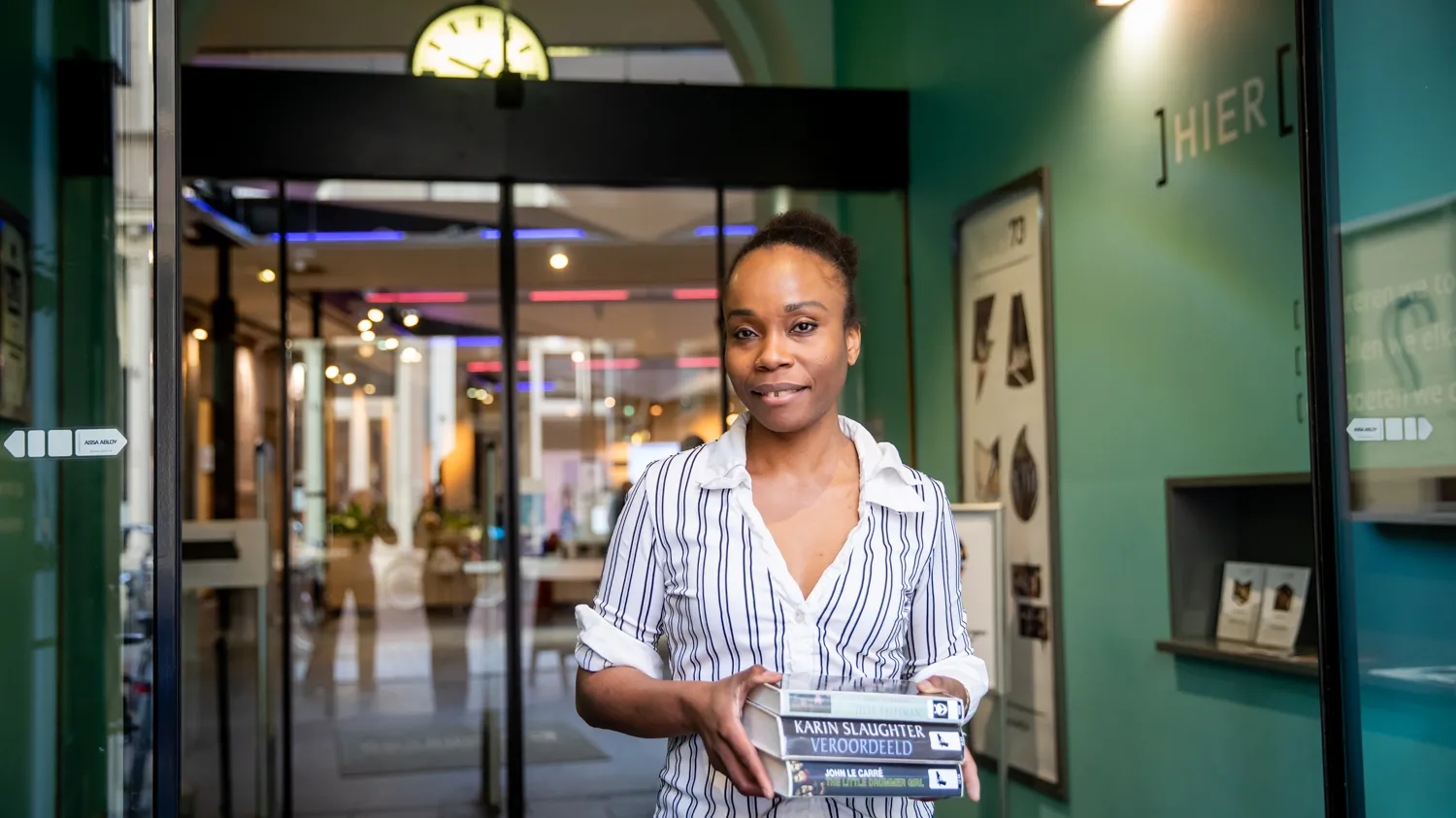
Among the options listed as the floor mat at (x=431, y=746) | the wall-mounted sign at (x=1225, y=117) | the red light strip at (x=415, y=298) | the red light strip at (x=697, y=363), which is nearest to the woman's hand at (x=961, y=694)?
the wall-mounted sign at (x=1225, y=117)

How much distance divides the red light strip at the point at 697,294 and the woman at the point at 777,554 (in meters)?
5.58

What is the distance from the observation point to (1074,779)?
442 cm

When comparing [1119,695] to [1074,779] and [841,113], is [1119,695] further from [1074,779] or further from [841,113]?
[841,113]

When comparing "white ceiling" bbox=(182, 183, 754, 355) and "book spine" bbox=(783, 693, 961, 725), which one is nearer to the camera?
"book spine" bbox=(783, 693, 961, 725)

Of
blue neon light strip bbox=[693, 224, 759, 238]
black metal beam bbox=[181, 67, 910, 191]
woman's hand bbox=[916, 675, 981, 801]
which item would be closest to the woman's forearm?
woman's hand bbox=[916, 675, 981, 801]

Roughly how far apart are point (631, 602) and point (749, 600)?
158 mm

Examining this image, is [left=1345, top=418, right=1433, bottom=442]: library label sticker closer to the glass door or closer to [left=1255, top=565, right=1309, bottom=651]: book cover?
the glass door

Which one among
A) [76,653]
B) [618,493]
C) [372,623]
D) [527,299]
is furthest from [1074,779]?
[372,623]

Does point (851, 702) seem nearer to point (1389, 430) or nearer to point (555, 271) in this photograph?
point (1389, 430)

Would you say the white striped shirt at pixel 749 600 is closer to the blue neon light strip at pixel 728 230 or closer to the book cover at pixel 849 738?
the book cover at pixel 849 738

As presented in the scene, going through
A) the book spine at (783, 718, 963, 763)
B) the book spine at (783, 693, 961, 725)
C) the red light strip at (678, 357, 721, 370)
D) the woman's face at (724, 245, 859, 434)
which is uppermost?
the red light strip at (678, 357, 721, 370)

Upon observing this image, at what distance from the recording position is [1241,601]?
3.64 m

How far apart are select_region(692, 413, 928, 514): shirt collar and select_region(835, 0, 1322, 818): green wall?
1.97m

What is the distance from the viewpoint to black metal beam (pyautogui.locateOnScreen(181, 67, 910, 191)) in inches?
226
